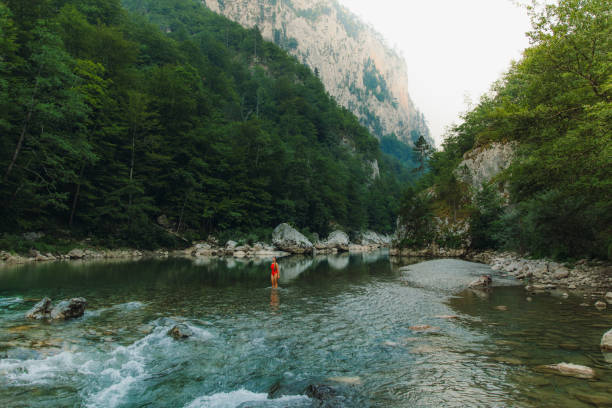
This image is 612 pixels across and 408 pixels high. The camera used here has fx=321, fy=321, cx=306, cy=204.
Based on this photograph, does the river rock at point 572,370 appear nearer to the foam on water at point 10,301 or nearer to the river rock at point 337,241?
the foam on water at point 10,301

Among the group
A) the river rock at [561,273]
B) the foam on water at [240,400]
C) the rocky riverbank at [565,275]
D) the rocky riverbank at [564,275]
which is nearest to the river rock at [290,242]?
the rocky riverbank at [564,275]

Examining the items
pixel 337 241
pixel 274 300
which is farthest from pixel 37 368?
pixel 337 241

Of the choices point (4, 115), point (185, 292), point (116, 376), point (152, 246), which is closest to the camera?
point (116, 376)

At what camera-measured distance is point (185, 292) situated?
51.0 feet

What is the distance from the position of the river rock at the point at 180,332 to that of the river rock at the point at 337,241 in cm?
5285

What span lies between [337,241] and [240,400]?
58.3 meters

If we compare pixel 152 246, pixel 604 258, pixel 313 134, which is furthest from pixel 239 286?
pixel 313 134

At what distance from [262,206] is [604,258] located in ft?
145

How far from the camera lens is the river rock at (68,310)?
1013cm

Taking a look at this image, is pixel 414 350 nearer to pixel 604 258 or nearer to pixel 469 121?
pixel 604 258

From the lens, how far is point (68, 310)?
10.3 m

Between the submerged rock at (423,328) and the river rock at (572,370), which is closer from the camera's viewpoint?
the river rock at (572,370)

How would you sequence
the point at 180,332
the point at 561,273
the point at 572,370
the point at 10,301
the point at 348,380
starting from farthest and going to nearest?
the point at 561,273 < the point at 10,301 < the point at 180,332 < the point at 348,380 < the point at 572,370

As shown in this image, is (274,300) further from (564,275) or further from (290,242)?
(290,242)
